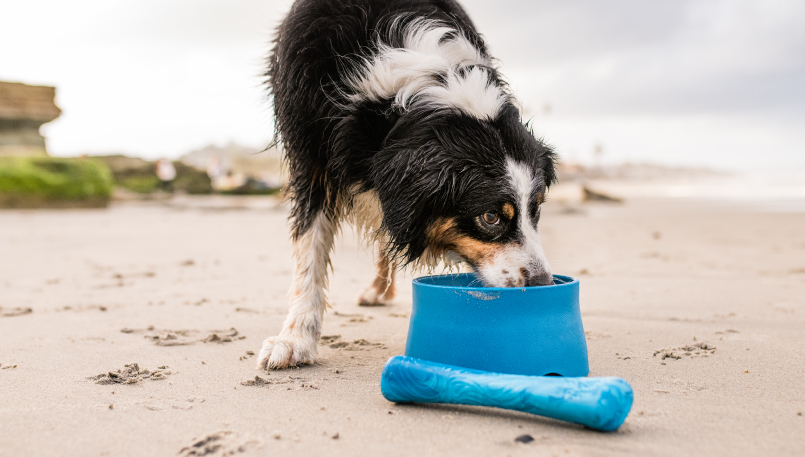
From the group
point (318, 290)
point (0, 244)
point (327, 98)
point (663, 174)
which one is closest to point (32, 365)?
point (318, 290)

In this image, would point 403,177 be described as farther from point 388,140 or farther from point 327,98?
point 327,98

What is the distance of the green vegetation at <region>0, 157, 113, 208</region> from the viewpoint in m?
11.9

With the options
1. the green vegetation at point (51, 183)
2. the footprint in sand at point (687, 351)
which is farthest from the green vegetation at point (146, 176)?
the footprint in sand at point (687, 351)

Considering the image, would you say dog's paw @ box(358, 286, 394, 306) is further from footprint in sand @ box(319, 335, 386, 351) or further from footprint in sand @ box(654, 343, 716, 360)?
footprint in sand @ box(654, 343, 716, 360)

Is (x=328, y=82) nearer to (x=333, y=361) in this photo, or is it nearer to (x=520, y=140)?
(x=520, y=140)

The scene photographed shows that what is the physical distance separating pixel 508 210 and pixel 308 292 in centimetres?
110

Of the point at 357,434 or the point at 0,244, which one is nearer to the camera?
the point at 357,434

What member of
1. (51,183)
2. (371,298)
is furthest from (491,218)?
(51,183)

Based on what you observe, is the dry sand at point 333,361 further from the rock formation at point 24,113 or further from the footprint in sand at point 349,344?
the rock formation at point 24,113

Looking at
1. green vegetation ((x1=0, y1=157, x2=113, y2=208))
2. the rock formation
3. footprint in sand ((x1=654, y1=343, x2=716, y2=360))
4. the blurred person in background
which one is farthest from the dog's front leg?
the blurred person in background

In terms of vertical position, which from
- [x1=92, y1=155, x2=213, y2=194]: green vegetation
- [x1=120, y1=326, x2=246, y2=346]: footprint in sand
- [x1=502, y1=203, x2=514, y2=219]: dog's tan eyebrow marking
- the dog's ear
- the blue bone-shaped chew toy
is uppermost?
[x1=92, y1=155, x2=213, y2=194]: green vegetation

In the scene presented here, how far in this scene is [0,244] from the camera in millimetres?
6785

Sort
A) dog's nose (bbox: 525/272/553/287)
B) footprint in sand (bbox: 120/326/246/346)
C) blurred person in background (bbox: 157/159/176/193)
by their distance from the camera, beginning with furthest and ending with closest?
blurred person in background (bbox: 157/159/176/193) < footprint in sand (bbox: 120/326/246/346) < dog's nose (bbox: 525/272/553/287)

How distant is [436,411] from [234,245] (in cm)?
559
